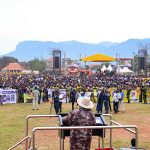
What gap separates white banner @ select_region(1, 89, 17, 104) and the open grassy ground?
48.4 inches

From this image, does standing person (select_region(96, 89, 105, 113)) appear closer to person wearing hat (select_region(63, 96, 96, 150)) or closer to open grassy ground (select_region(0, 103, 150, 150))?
open grassy ground (select_region(0, 103, 150, 150))

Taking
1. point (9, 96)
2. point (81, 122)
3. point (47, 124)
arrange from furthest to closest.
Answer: point (9, 96)
point (47, 124)
point (81, 122)

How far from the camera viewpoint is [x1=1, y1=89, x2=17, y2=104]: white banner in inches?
1305

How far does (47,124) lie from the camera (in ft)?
68.3

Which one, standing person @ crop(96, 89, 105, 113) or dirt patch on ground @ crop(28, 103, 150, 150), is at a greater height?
standing person @ crop(96, 89, 105, 113)

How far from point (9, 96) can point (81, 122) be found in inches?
1025

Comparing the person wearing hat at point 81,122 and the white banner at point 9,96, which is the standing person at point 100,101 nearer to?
the white banner at point 9,96

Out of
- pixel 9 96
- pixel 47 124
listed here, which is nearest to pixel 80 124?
pixel 47 124

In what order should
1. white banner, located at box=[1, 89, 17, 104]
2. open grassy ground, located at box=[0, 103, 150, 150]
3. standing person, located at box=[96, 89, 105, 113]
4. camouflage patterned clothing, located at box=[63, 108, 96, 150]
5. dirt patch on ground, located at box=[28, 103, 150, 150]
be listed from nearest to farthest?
camouflage patterned clothing, located at box=[63, 108, 96, 150] → dirt patch on ground, located at box=[28, 103, 150, 150] → open grassy ground, located at box=[0, 103, 150, 150] → standing person, located at box=[96, 89, 105, 113] → white banner, located at box=[1, 89, 17, 104]

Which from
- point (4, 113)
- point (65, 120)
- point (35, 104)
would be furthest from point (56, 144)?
point (35, 104)

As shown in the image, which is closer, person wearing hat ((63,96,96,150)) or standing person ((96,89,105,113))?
person wearing hat ((63,96,96,150))

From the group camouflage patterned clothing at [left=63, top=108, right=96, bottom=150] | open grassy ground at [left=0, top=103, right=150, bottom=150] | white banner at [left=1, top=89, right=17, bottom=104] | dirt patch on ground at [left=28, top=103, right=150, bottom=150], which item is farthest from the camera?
white banner at [left=1, top=89, right=17, bottom=104]

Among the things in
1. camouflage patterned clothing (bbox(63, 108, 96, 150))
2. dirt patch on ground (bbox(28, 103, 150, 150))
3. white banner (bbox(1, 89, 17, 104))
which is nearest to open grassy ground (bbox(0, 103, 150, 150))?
dirt patch on ground (bbox(28, 103, 150, 150))

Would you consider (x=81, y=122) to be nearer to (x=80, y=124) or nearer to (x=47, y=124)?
(x=80, y=124)
